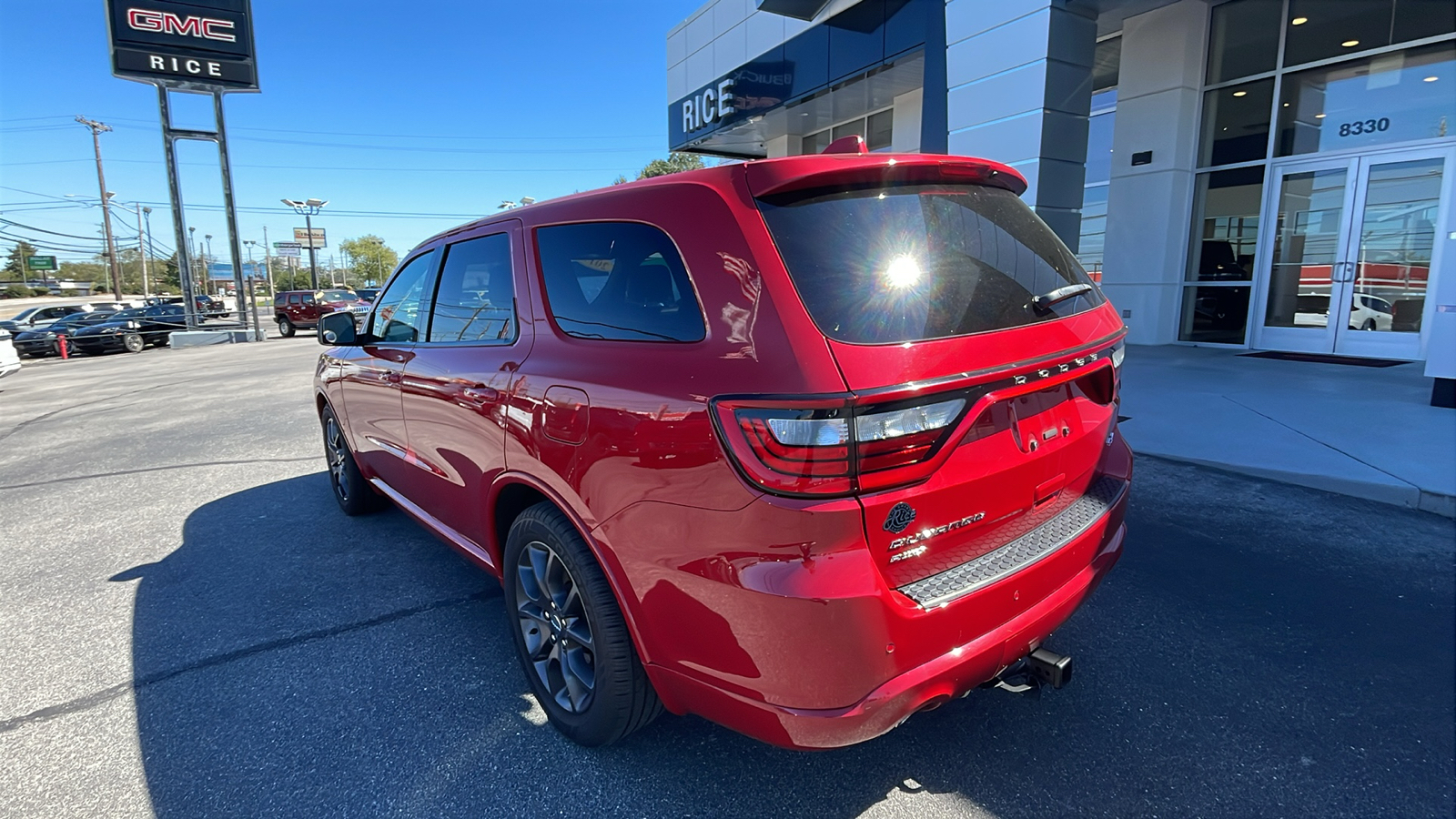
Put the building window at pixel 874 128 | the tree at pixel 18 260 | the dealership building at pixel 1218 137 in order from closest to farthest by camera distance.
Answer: the dealership building at pixel 1218 137 → the building window at pixel 874 128 → the tree at pixel 18 260

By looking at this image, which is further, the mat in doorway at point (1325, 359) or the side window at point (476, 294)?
the mat in doorway at point (1325, 359)

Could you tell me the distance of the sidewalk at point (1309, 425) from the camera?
14.7 ft

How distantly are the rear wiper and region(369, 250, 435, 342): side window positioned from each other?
2.64m

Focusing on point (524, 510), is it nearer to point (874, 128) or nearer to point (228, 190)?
point (874, 128)

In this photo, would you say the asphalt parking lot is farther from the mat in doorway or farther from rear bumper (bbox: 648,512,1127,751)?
the mat in doorway

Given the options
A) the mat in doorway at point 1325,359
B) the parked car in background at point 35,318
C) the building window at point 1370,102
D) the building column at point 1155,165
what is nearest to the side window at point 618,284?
the mat in doorway at point 1325,359

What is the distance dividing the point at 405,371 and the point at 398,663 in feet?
4.18

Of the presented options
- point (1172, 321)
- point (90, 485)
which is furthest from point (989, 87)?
point (90, 485)

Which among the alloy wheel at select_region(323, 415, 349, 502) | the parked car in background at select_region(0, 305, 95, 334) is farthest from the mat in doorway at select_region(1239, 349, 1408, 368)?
the parked car in background at select_region(0, 305, 95, 334)

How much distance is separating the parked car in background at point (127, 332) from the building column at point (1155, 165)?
27.8 metres

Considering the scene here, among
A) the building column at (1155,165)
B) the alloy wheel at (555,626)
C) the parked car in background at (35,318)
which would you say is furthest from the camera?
the parked car in background at (35,318)

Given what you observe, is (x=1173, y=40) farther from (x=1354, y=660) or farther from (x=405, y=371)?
(x=405, y=371)

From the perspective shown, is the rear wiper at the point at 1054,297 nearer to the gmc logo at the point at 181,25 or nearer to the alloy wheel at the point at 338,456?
the alloy wheel at the point at 338,456

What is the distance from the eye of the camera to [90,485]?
581 centimetres
